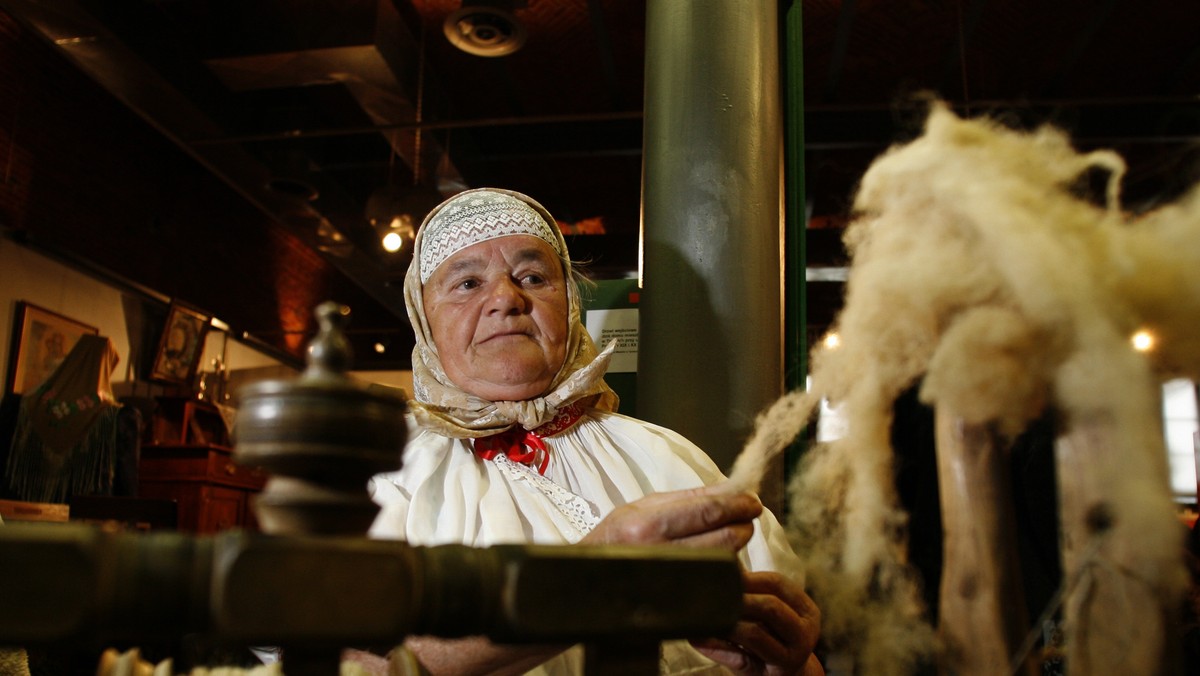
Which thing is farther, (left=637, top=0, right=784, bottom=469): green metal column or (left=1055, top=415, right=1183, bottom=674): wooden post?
(left=637, top=0, right=784, bottom=469): green metal column

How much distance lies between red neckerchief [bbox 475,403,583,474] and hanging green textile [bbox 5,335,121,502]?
5.25 m

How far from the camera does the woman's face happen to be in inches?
70.4

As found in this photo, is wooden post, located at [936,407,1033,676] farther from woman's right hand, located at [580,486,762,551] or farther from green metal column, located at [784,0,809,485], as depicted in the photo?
green metal column, located at [784,0,809,485]

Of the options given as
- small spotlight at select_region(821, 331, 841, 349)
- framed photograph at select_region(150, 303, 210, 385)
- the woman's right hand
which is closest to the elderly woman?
the woman's right hand

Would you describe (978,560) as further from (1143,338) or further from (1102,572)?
(1143,338)

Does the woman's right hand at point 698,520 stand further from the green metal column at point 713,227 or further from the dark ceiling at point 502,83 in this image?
the dark ceiling at point 502,83

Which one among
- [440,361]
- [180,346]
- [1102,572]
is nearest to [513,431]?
[440,361]

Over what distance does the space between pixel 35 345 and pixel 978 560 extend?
762 cm

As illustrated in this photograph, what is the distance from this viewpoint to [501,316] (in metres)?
1.80

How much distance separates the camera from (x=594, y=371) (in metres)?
1.82

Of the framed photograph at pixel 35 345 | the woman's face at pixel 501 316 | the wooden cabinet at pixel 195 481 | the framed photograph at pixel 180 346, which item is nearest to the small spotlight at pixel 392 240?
the wooden cabinet at pixel 195 481

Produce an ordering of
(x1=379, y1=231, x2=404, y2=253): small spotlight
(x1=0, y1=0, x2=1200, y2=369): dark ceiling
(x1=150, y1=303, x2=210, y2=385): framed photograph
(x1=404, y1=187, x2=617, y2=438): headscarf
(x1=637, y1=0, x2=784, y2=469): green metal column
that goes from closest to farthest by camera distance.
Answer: (x1=404, y1=187, x2=617, y2=438): headscarf < (x1=637, y1=0, x2=784, y2=469): green metal column < (x1=0, y1=0, x2=1200, y2=369): dark ceiling < (x1=379, y1=231, x2=404, y2=253): small spotlight < (x1=150, y1=303, x2=210, y2=385): framed photograph

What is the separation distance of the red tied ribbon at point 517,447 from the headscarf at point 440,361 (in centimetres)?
3

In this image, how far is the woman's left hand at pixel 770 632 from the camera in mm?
1114
